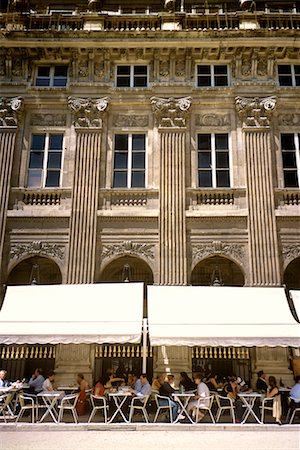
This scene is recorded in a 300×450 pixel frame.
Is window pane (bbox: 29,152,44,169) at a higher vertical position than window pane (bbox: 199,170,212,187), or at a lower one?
higher

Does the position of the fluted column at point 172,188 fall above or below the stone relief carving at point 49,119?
below

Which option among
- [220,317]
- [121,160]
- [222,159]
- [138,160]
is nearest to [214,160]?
[222,159]

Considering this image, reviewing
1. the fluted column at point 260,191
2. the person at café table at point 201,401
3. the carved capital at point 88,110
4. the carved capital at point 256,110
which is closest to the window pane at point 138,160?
the carved capital at point 88,110

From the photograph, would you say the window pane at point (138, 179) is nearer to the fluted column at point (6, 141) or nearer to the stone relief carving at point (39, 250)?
the stone relief carving at point (39, 250)

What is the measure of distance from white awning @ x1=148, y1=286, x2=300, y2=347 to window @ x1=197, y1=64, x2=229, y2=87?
7.54 metres

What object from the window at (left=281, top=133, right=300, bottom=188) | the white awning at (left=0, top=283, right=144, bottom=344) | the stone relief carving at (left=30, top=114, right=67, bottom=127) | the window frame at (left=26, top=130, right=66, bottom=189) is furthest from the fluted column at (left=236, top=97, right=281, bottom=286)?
the window frame at (left=26, top=130, right=66, bottom=189)

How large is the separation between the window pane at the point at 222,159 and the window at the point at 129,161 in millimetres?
2520

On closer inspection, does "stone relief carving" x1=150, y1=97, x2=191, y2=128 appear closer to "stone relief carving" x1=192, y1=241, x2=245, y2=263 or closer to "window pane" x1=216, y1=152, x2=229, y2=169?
"window pane" x1=216, y1=152, x2=229, y2=169

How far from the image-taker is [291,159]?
15.2m

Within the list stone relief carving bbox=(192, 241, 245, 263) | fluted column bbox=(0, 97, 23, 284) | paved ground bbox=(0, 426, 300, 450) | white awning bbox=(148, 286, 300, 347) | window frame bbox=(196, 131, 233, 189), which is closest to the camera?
paved ground bbox=(0, 426, 300, 450)

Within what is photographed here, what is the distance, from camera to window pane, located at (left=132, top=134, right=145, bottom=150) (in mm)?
15492

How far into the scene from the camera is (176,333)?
10797 mm

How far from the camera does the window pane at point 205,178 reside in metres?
15.1

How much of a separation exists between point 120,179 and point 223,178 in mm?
3479
